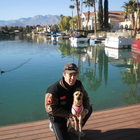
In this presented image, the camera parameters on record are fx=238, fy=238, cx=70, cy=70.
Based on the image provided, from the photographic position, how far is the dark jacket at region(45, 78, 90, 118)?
9.75 feet

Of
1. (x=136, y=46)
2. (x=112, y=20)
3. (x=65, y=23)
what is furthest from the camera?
(x=65, y=23)

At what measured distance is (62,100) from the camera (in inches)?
122

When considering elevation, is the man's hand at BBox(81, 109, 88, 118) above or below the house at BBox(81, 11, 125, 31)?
below

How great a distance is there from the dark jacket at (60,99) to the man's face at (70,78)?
0.05 metres

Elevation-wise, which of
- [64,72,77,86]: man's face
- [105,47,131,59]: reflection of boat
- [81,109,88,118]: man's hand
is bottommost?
[105,47,131,59]: reflection of boat

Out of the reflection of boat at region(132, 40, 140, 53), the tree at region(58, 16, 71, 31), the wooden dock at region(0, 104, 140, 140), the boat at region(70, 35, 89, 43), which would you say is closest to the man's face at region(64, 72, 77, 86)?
the wooden dock at region(0, 104, 140, 140)

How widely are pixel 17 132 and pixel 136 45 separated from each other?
19.9m

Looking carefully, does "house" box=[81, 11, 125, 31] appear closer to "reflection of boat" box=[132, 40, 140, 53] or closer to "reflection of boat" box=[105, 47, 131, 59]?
"reflection of boat" box=[105, 47, 131, 59]

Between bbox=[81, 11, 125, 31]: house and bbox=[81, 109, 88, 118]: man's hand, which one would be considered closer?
bbox=[81, 109, 88, 118]: man's hand

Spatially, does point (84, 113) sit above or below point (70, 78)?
below

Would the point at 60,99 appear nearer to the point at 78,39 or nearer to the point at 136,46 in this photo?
the point at 136,46

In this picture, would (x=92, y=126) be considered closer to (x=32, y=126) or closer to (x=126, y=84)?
(x=32, y=126)

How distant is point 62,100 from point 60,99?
43mm

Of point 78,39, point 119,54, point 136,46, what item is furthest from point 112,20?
point 136,46
